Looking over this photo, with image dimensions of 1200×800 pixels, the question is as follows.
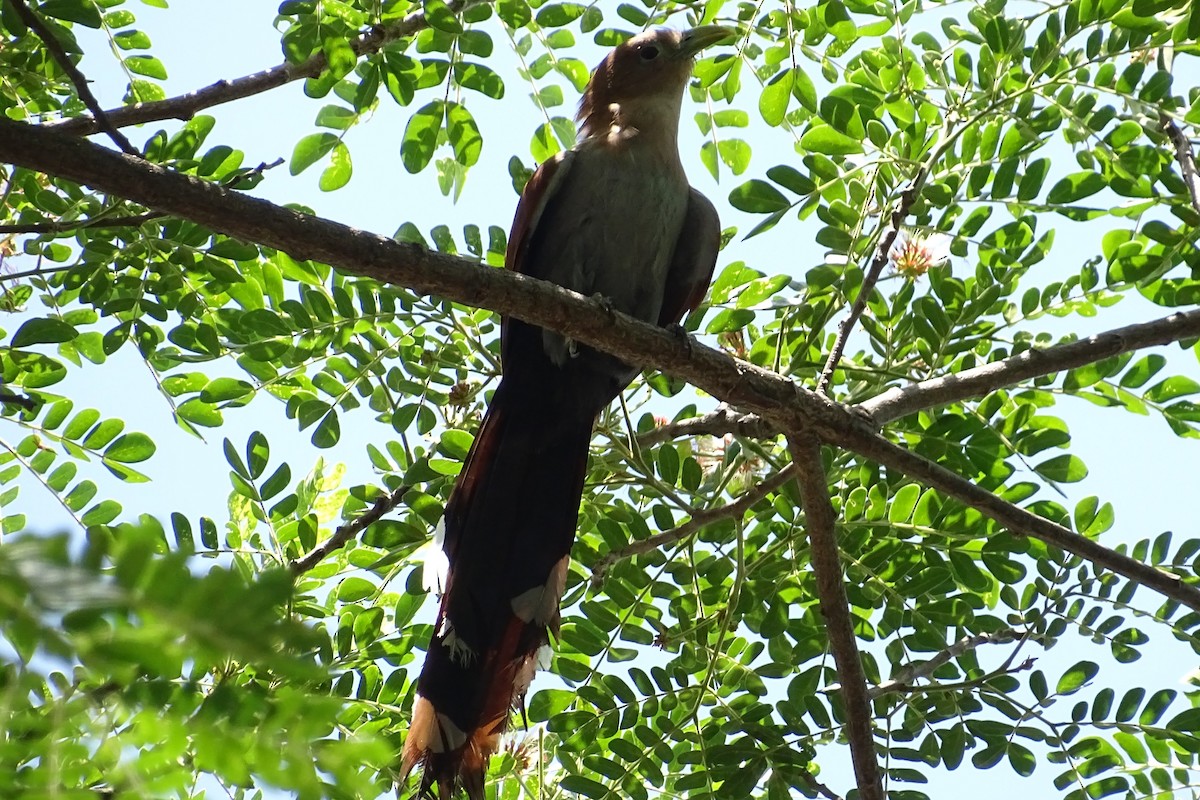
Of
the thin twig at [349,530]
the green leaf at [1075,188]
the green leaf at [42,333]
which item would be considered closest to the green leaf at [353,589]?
the thin twig at [349,530]

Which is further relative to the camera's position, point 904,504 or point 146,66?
point 146,66

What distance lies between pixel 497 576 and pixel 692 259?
4.61 ft

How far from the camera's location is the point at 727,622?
293 centimetres

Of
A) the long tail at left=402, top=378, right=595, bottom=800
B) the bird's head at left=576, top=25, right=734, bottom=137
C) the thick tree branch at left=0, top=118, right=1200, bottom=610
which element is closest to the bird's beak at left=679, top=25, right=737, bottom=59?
the bird's head at left=576, top=25, right=734, bottom=137

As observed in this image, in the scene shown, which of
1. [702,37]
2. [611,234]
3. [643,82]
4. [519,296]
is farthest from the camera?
[643,82]

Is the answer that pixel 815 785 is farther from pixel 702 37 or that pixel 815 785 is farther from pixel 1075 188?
pixel 702 37

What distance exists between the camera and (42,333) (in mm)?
2869

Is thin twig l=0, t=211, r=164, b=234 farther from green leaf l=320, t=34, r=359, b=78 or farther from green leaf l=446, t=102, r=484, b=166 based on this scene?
green leaf l=446, t=102, r=484, b=166

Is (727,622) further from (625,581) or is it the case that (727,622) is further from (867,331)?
(867,331)

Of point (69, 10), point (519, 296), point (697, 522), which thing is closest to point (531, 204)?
point (519, 296)

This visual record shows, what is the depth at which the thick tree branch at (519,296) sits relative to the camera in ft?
6.82

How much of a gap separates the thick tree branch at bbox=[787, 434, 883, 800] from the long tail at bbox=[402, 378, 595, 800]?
2.47ft

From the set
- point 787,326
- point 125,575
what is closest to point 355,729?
point 787,326

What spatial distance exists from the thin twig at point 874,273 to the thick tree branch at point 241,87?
4.22ft
